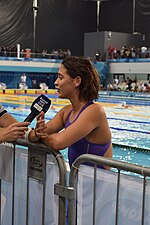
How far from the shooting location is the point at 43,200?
2049 millimetres

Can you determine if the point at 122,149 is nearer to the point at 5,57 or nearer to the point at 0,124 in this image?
the point at 0,124

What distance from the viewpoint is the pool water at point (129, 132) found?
6.65m

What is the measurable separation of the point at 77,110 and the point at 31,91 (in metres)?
21.1

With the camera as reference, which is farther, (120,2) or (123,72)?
(120,2)

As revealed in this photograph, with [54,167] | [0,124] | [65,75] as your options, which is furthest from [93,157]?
[0,124]

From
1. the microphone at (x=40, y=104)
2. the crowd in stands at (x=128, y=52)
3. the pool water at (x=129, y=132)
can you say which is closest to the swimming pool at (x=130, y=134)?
the pool water at (x=129, y=132)

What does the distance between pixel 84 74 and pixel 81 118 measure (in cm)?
28

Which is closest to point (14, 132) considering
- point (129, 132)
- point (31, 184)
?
point (31, 184)

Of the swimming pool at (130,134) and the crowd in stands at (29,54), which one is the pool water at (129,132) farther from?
the crowd in stands at (29,54)

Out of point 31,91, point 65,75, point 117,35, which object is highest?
point 117,35

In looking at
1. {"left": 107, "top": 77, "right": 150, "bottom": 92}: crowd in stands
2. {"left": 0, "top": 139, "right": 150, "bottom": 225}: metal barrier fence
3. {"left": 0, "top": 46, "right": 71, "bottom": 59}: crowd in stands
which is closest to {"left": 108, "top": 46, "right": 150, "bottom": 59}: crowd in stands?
{"left": 107, "top": 77, "right": 150, "bottom": 92}: crowd in stands

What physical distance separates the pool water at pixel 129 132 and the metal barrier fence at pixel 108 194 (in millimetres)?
4088

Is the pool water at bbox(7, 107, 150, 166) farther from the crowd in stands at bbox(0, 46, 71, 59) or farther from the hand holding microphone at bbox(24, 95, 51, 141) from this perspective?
the crowd in stands at bbox(0, 46, 71, 59)

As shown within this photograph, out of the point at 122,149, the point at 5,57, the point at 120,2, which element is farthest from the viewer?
the point at 120,2
